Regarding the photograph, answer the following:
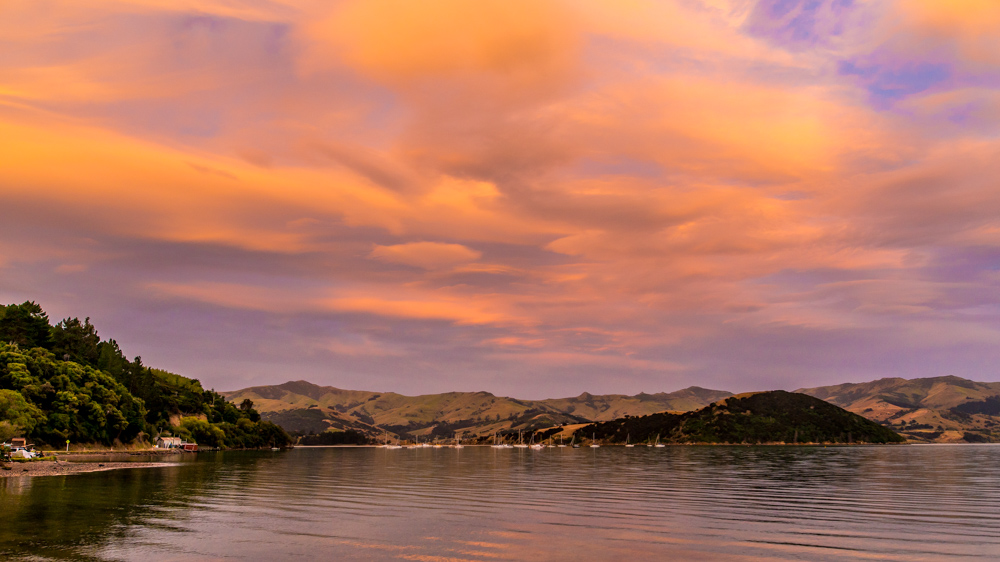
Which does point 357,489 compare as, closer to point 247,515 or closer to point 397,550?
point 247,515

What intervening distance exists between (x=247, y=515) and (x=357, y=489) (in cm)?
3154

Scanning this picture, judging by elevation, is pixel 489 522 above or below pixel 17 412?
below

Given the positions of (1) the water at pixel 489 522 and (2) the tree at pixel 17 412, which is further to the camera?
(2) the tree at pixel 17 412

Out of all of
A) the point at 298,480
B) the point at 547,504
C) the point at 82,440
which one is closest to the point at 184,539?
the point at 547,504

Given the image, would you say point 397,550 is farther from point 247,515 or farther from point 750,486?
point 750,486

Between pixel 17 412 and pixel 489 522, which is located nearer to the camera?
pixel 489 522

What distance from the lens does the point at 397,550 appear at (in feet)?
129

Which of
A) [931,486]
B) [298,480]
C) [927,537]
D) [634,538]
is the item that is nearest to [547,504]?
[634,538]

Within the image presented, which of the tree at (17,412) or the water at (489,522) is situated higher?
the tree at (17,412)

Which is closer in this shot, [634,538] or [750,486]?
[634,538]

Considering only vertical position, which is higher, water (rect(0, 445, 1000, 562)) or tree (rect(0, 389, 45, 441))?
tree (rect(0, 389, 45, 441))

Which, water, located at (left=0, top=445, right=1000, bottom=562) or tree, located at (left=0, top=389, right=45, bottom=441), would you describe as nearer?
water, located at (left=0, top=445, right=1000, bottom=562)

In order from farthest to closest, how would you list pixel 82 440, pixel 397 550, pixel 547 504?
pixel 82 440
pixel 547 504
pixel 397 550

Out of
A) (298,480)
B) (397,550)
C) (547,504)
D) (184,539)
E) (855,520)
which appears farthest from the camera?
(298,480)
